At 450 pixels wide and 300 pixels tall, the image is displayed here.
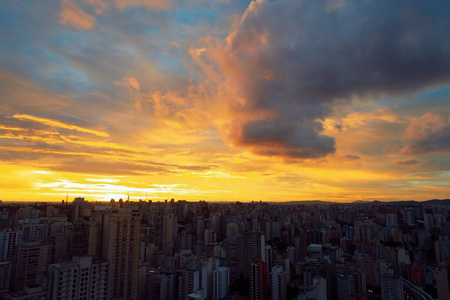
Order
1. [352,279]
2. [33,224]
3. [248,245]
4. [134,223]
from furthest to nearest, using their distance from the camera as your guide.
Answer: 1. [33,224]
2. [248,245]
3. [352,279]
4. [134,223]

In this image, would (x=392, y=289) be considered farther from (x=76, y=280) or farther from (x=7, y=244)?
(x=7, y=244)

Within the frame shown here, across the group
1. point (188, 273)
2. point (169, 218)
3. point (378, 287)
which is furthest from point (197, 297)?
point (169, 218)

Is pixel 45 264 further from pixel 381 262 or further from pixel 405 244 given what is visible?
pixel 405 244

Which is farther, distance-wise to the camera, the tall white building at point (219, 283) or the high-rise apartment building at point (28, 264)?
the tall white building at point (219, 283)

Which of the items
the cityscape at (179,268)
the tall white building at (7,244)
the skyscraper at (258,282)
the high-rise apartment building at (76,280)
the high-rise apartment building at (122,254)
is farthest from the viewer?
the tall white building at (7,244)

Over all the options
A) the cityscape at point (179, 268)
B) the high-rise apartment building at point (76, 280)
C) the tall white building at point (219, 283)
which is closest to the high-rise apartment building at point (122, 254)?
the cityscape at point (179, 268)

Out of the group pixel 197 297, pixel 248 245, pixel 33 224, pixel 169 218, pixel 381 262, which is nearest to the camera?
pixel 197 297

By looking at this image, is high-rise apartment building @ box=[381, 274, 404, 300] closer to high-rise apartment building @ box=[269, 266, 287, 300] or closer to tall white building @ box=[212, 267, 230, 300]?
high-rise apartment building @ box=[269, 266, 287, 300]

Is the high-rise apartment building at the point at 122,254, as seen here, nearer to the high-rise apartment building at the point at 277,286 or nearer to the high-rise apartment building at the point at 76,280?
the high-rise apartment building at the point at 76,280

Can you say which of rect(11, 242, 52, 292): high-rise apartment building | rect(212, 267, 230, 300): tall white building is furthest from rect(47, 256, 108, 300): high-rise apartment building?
rect(11, 242, 52, 292): high-rise apartment building
